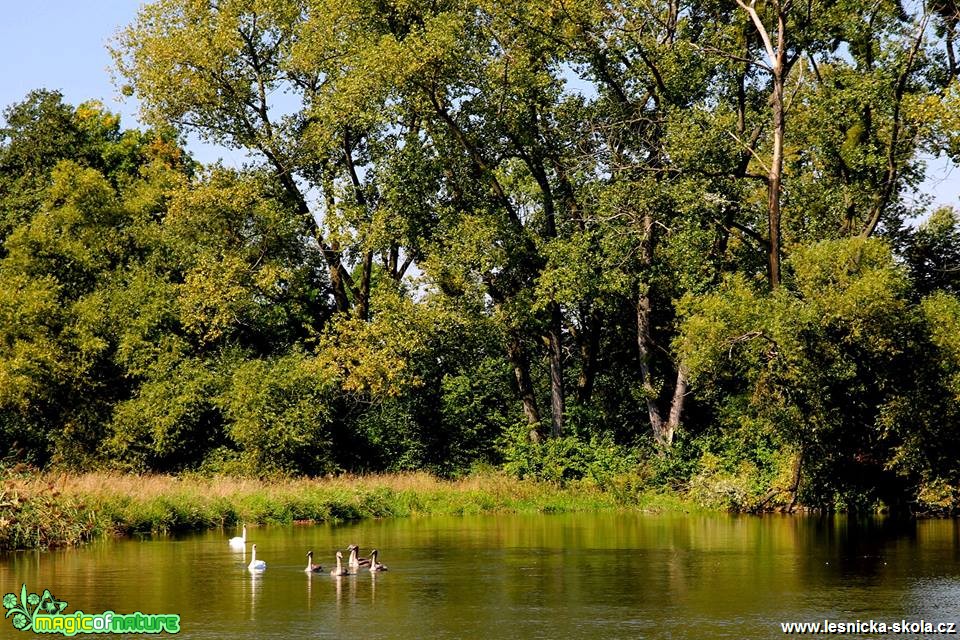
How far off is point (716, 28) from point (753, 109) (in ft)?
10.4

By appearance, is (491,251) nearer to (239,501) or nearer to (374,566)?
(239,501)

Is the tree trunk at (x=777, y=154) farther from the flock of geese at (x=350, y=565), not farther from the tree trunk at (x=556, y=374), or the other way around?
the flock of geese at (x=350, y=565)

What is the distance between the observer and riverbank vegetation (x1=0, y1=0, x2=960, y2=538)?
40.2 meters

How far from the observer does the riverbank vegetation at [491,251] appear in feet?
132

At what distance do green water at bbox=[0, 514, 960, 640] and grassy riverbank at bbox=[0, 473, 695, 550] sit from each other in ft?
3.86

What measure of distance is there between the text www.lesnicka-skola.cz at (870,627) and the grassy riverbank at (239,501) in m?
17.5

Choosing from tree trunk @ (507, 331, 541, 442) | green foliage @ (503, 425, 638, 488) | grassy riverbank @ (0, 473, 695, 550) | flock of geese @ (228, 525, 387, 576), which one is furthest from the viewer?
tree trunk @ (507, 331, 541, 442)

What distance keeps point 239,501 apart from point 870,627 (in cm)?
2239

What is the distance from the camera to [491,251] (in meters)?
45.6

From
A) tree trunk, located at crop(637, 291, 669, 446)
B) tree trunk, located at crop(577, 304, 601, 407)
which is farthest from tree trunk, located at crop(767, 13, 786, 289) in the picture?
tree trunk, located at crop(577, 304, 601, 407)

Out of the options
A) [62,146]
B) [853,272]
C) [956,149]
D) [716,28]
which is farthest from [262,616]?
[62,146]

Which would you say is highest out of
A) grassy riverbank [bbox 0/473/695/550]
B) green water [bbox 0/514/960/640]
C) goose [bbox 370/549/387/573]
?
grassy riverbank [bbox 0/473/695/550]
